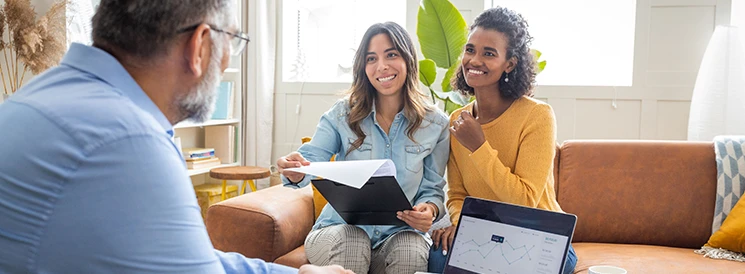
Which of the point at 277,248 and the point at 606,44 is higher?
the point at 606,44

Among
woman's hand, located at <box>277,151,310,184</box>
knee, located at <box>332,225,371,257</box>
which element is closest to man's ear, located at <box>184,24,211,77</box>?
woman's hand, located at <box>277,151,310,184</box>

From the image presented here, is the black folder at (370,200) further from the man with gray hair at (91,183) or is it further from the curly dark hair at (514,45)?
the man with gray hair at (91,183)

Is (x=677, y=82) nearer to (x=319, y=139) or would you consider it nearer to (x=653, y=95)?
(x=653, y=95)

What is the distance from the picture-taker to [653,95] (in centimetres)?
361

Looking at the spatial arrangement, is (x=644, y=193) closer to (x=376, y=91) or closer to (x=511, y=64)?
(x=511, y=64)

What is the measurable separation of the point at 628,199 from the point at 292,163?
4.33 ft

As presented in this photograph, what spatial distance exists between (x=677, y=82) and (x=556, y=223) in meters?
2.44

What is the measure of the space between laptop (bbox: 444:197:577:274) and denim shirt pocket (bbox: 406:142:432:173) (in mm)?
418

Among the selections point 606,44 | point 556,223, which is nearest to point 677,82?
point 606,44

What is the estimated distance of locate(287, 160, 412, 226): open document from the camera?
1.57m

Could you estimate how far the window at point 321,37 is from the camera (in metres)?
4.25

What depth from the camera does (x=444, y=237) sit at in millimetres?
1933

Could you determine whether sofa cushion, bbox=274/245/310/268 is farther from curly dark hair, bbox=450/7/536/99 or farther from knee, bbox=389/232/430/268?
curly dark hair, bbox=450/7/536/99

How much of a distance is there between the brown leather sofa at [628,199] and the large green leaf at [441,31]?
0.94 metres
